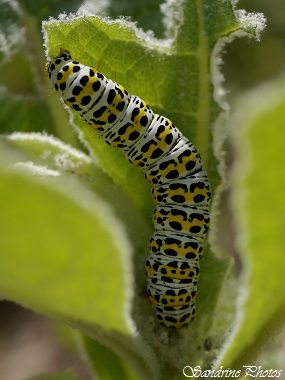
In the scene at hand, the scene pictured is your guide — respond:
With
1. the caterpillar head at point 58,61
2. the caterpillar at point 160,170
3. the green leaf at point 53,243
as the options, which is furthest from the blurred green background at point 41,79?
the green leaf at point 53,243

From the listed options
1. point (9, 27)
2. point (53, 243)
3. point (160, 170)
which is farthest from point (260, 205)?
point (9, 27)

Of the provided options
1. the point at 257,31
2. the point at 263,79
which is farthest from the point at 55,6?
the point at 263,79

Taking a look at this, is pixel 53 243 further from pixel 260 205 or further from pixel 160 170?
pixel 160 170

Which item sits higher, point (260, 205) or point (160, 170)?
point (260, 205)

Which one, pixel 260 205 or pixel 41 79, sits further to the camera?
pixel 41 79

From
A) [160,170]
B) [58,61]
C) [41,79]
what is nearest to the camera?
[58,61]

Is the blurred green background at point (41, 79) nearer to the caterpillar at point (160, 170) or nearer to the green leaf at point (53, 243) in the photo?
the caterpillar at point (160, 170)
